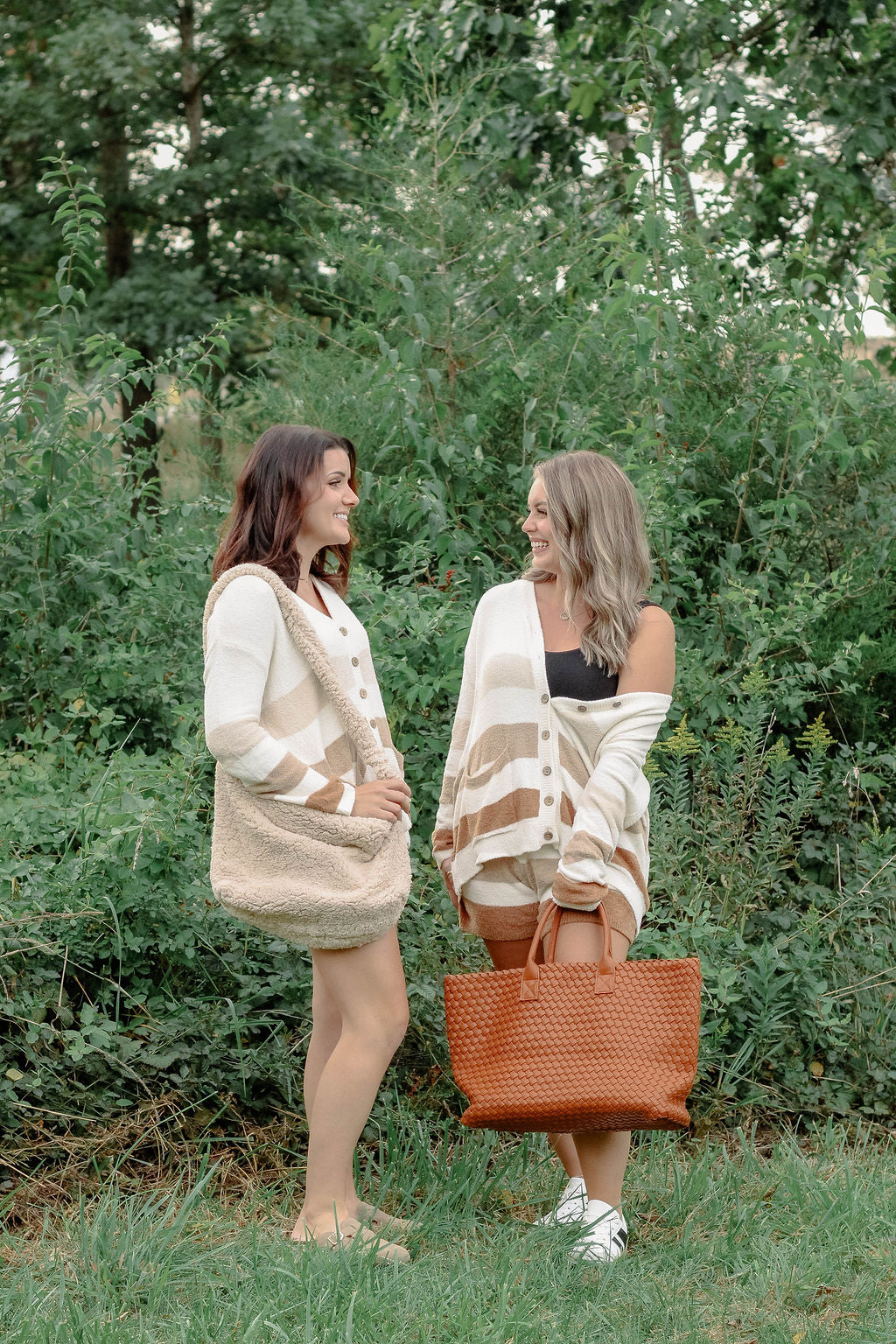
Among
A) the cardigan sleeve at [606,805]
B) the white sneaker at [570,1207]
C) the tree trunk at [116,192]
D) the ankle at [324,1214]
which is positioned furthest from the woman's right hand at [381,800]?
the tree trunk at [116,192]

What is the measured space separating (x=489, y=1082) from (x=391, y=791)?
2.28 ft

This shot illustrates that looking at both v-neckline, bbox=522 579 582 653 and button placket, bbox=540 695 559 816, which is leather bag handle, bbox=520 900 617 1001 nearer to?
button placket, bbox=540 695 559 816

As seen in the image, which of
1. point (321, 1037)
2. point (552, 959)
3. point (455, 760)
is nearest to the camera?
point (552, 959)

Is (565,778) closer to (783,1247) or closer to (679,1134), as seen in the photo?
(783,1247)

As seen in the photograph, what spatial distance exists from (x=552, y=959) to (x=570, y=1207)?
0.63 metres

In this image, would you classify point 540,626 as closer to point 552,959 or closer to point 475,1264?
point 552,959

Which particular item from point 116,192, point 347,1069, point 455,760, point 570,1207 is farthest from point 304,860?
point 116,192

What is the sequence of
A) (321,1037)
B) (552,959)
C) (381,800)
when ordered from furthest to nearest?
1. (321,1037)
2. (552,959)
3. (381,800)

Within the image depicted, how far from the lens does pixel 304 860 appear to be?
2912 mm

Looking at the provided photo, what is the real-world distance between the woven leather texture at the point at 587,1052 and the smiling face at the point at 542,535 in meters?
0.98

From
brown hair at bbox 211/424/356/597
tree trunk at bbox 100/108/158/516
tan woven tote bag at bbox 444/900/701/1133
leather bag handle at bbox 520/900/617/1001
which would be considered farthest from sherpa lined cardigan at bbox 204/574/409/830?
tree trunk at bbox 100/108/158/516

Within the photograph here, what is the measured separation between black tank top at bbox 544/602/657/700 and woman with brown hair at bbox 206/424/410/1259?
43 centimetres

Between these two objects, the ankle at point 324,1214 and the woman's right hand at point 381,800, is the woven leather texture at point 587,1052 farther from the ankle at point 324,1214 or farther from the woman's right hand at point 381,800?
the woman's right hand at point 381,800

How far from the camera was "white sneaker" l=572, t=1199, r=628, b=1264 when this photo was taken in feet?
9.94
